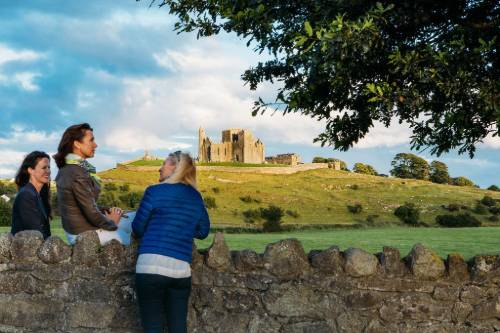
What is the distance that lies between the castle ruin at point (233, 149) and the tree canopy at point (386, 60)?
124856 millimetres

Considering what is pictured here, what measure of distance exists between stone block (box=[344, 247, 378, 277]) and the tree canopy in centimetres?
184

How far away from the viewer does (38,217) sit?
27.0 ft

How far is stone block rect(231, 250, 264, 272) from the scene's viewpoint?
23.6 feet

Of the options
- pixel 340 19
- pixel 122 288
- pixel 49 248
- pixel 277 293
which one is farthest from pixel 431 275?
pixel 49 248

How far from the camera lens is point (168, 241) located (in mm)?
6020

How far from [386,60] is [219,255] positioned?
330 cm

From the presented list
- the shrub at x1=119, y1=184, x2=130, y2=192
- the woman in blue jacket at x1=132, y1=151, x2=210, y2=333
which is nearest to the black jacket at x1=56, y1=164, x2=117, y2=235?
the woman in blue jacket at x1=132, y1=151, x2=210, y2=333

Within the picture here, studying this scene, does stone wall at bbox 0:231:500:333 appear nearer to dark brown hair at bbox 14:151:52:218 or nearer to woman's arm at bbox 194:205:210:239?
woman's arm at bbox 194:205:210:239

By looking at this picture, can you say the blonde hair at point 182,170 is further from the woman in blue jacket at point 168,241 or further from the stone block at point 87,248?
the stone block at point 87,248

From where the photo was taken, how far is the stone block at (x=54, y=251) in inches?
301

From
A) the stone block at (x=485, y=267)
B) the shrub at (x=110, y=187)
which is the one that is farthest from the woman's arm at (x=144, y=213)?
the shrub at (x=110, y=187)

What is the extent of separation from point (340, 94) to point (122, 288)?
3.93 meters

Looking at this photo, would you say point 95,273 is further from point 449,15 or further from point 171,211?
point 449,15

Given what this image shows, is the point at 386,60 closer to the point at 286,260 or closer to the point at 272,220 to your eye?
the point at 286,260
